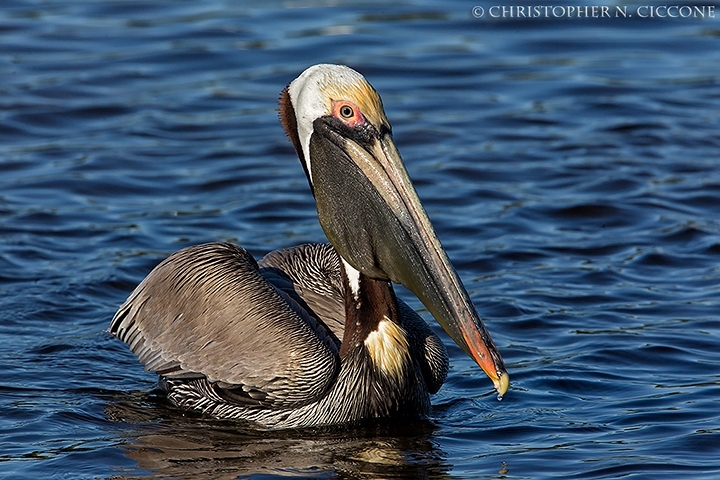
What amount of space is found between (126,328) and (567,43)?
8227 mm

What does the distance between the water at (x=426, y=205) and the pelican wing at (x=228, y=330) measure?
27 centimetres

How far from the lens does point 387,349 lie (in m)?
6.48

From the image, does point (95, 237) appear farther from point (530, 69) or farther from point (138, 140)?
point (530, 69)

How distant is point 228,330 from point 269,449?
675 mm

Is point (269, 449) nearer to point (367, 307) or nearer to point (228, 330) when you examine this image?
point (228, 330)

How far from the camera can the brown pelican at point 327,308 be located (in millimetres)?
6012

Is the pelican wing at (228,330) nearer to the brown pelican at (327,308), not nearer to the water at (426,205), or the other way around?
the brown pelican at (327,308)

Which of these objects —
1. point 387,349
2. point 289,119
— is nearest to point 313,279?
point 387,349

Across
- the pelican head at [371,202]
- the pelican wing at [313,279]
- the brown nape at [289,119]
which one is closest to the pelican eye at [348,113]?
the pelican head at [371,202]

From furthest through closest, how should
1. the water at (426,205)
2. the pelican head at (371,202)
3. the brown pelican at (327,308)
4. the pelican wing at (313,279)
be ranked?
the pelican wing at (313,279)
the water at (426,205)
the brown pelican at (327,308)
the pelican head at (371,202)

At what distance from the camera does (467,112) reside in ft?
40.0

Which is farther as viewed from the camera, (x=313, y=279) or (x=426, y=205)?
(x=426, y=205)

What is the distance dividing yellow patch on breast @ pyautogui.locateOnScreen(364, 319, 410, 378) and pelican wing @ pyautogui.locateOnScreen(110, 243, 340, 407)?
203mm

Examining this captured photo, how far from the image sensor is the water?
6375 millimetres
